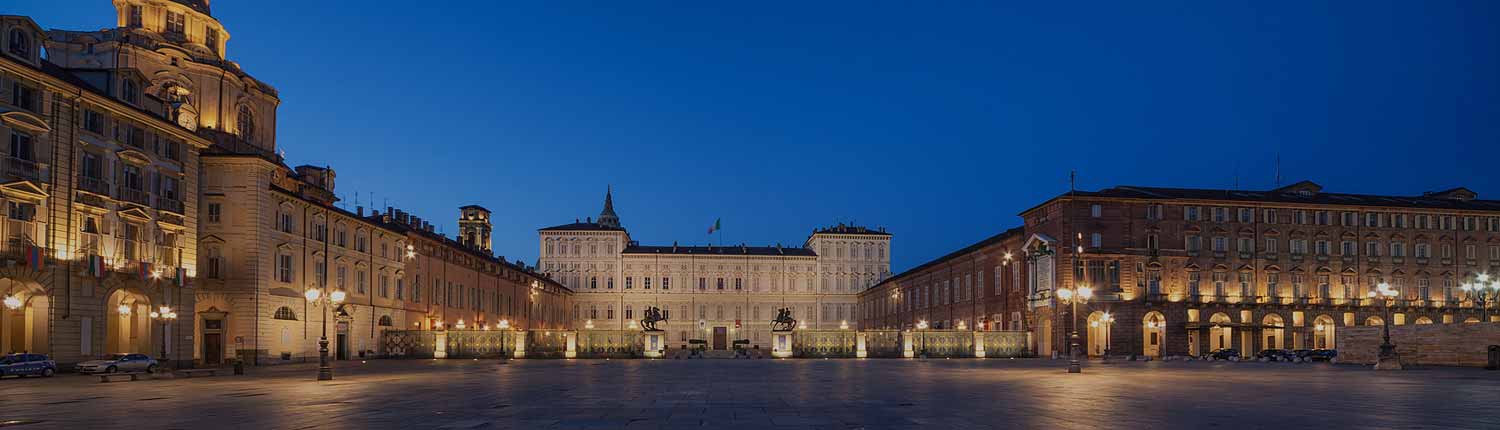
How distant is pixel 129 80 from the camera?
51.1 m

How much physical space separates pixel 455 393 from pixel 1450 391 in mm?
28160

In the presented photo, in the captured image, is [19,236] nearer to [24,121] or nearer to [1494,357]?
[24,121]

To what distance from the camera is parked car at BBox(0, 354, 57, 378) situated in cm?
4003

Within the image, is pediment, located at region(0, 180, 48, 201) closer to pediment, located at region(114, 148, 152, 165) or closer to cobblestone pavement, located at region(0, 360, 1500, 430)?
pediment, located at region(114, 148, 152, 165)

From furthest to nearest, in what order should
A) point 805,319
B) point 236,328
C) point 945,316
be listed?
point 805,319 → point 945,316 → point 236,328

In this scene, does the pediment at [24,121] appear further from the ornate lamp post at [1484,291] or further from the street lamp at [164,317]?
the ornate lamp post at [1484,291]

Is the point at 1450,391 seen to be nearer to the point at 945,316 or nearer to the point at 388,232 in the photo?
the point at 388,232

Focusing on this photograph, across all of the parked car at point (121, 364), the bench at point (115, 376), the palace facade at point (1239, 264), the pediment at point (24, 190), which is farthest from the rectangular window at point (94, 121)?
the palace facade at point (1239, 264)

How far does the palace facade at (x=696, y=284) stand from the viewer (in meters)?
161

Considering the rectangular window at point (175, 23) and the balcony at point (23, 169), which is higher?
the rectangular window at point (175, 23)

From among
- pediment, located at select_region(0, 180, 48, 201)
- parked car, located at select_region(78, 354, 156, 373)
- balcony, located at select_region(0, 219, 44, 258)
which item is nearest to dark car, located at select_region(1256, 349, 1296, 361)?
parked car, located at select_region(78, 354, 156, 373)

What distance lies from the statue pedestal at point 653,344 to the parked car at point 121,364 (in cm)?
3871

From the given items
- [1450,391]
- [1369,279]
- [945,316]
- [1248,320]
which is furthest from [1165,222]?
[1450,391]

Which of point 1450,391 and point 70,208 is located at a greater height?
point 70,208
